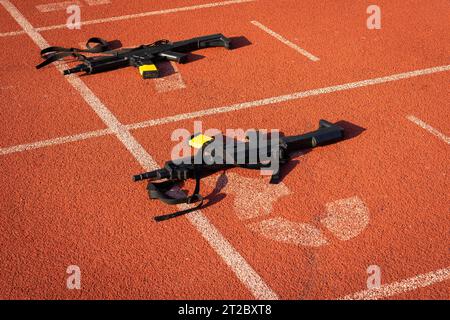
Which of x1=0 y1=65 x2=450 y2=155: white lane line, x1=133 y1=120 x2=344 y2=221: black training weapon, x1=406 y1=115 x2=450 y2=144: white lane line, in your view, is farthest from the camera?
x1=0 y1=65 x2=450 y2=155: white lane line

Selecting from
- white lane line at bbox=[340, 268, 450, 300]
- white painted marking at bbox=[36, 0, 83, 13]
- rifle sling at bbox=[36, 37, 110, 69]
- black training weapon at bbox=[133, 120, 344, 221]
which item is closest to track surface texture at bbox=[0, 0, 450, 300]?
white lane line at bbox=[340, 268, 450, 300]

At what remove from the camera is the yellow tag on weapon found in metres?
9.12

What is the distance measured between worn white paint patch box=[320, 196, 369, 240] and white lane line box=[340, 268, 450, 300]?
0.71 meters

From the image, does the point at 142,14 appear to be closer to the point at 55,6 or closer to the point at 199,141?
the point at 55,6

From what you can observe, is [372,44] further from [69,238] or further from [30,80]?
[69,238]

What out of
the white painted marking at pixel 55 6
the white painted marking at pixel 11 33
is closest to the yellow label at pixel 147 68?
the white painted marking at pixel 11 33

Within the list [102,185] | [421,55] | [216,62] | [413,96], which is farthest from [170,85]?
[421,55]

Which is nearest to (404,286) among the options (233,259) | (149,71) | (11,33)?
(233,259)

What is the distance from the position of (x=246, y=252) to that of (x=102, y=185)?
6.26 feet

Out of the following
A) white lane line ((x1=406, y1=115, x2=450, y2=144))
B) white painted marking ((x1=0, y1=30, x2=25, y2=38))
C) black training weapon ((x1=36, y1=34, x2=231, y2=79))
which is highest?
white painted marking ((x1=0, y1=30, x2=25, y2=38))

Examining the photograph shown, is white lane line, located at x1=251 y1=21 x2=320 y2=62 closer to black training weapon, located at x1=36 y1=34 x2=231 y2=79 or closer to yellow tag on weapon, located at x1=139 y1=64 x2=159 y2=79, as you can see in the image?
black training weapon, located at x1=36 y1=34 x2=231 y2=79

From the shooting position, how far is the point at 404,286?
5.60m

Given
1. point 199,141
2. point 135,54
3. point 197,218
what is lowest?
point 197,218

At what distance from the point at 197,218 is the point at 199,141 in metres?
1.26
